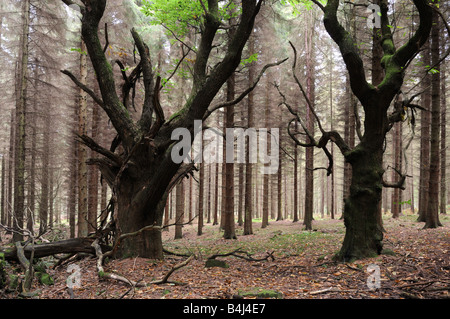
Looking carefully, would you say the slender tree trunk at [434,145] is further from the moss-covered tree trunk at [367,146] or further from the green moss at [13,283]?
the green moss at [13,283]

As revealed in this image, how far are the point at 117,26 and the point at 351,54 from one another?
487 inches

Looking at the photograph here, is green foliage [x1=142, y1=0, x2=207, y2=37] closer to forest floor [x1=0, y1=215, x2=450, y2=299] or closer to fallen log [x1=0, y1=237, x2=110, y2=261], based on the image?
fallen log [x1=0, y1=237, x2=110, y2=261]

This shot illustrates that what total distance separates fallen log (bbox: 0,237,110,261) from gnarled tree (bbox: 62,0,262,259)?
2.71ft

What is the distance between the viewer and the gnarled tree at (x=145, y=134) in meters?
6.16

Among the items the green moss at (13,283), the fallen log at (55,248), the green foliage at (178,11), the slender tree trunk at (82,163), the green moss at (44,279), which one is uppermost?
the green foliage at (178,11)

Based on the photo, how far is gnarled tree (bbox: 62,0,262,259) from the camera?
616cm

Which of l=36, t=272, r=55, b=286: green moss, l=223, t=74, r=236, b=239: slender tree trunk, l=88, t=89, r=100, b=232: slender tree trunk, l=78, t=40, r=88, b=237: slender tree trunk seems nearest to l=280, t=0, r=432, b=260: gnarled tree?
l=36, t=272, r=55, b=286: green moss

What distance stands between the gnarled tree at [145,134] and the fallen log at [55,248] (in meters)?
0.82

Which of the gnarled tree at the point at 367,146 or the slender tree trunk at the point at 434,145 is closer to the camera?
the gnarled tree at the point at 367,146

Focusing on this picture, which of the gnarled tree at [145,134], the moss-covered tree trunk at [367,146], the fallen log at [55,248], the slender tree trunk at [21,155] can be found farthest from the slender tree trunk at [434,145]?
the slender tree trunk at [21,155]
